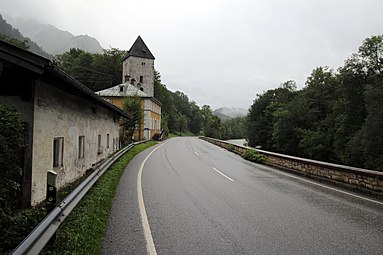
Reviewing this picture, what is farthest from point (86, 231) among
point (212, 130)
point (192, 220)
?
point (212, 130)

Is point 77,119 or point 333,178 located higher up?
point 77,119

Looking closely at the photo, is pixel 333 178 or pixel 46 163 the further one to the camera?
pixel 333 178

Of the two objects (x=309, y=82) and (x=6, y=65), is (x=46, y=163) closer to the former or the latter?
(x=6, y=65)

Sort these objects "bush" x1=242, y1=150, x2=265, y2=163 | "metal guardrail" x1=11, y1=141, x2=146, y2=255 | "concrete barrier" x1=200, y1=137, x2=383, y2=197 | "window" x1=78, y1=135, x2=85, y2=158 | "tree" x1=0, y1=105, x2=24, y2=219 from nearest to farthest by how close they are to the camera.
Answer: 1. "metal guardrail" x1=11, y1=141, x2=146, y2=255
2. "tree" x1=0, y1=105, x2=24, y2=219
3. "concrete barrier" x1=200, y1=137, x2=383, y2=197
4. "window" x1=78, y1=135, x2=85, y2=158
5. "bush" x1=242, y1=150, x2=265, y2=163

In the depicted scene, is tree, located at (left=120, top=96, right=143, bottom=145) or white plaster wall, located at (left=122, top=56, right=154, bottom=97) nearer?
tree, located at (left=120, top=96, right=143, bottom=145)

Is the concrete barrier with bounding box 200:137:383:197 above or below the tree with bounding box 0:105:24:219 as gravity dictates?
below

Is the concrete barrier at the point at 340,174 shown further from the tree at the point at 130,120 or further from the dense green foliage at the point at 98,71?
the dense green foliage at the point at 98,71

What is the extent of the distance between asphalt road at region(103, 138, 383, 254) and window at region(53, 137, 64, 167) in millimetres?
1932

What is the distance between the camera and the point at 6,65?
5586 millimetres

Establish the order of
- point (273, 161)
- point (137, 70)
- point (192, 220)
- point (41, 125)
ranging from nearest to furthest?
point (192, 220) < point (41, 125) < point (273, 161) < point (137, 70)

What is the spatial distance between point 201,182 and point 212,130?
108 m

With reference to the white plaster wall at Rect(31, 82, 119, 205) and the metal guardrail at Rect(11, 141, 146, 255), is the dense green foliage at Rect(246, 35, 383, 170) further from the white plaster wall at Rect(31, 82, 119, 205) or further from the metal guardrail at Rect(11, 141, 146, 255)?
the metal guardrail at Rect(11, 141, 146, 255)

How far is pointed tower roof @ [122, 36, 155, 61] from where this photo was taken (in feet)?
197

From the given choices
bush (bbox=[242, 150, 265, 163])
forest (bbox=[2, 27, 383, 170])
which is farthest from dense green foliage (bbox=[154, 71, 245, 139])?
bush (bbox=[242, 150, 265, 163])
